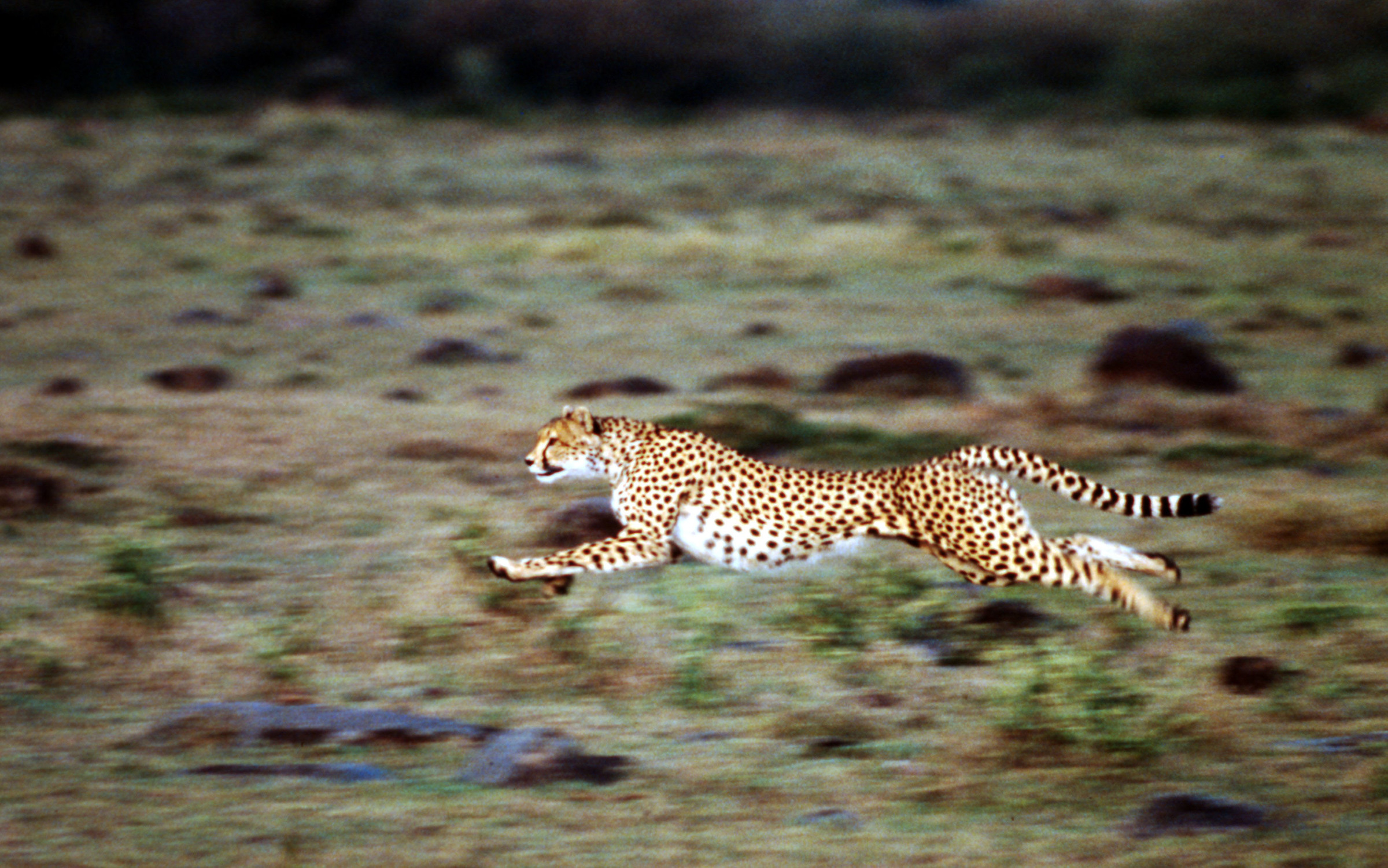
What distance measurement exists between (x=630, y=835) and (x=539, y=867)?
327 mm

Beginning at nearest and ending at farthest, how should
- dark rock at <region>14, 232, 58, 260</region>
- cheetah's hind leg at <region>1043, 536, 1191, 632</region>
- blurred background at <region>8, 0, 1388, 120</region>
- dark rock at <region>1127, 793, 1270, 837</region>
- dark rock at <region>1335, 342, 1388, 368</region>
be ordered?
dark rock at <region>1127, 793, 1270, 837</region>
cheetah's hind leg at <region>1043, 536, 1191, 632</region>
dark rock at <region>1335, 342, 1388, 368</region>
dark rock at <region>14, 232, 58, 260</region>
blurred background at <region>8, 0, 1388, 120</region>

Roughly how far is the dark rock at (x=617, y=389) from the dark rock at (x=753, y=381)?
333 mm

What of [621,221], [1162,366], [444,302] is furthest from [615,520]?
[621,221]

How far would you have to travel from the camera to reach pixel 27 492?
31.1 feet

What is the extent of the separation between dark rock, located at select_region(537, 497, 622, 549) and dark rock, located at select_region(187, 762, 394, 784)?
2.57 metres

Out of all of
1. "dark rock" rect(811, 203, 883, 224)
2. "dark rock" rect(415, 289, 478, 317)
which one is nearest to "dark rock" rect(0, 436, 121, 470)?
"dark rock" rect(415, 289, 478, 317)

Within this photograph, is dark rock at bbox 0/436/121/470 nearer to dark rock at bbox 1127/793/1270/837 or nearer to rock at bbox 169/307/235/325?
rock at bbox 169/307/235/325

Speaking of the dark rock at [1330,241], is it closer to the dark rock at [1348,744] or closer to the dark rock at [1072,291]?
the dark rock at [1072,291]

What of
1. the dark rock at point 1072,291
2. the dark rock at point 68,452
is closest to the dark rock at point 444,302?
the dark rock at point 1072,291

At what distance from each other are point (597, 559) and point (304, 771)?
1542 mm

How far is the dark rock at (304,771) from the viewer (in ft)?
19.4

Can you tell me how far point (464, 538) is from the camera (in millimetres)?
8164

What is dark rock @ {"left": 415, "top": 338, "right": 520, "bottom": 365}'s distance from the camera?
14398 mm

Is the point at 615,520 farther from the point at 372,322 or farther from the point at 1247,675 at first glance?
the point at 372,322
